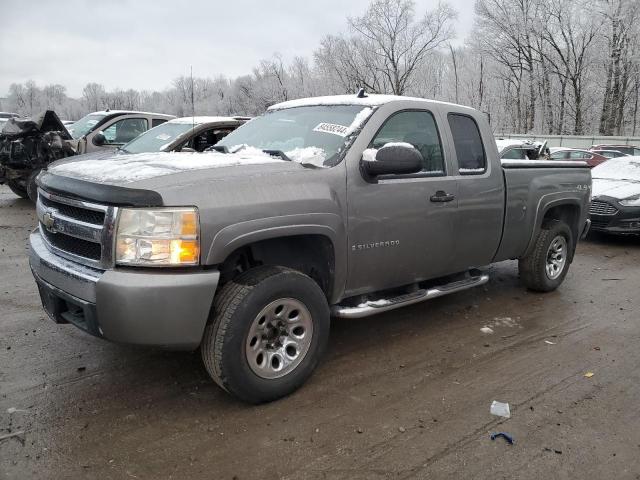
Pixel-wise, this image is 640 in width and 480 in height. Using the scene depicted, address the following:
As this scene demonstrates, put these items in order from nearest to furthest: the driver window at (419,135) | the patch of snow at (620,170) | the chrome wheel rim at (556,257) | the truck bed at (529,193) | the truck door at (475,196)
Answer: the driver window at (419,135), the truck door at (475,196), the truck bed at (529,193), the chrome wheel rim at (556,257), the patch of snow at (620,170)

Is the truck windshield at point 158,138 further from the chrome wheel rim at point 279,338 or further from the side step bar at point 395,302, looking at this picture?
the chrome wheel rim at point 279,338

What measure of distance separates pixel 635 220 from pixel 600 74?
4250 centimetres

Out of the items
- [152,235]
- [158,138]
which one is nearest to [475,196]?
[152,235]

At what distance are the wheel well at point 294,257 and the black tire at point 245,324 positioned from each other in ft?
0.53

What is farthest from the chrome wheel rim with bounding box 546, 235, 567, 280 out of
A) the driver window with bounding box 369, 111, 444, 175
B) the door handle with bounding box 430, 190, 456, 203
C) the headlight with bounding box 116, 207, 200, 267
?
the headlight with bounding box 116, 207, 200, 267

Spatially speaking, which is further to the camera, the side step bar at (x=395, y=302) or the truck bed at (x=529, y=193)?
the truck bed at (x=529, y=193)

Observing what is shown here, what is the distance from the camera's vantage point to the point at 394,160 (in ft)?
11.6

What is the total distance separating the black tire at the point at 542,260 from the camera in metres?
5.64

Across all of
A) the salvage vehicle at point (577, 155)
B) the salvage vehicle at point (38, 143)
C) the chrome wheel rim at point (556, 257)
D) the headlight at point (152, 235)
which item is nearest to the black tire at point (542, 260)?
the chrome wheel rim at point (556, 257)

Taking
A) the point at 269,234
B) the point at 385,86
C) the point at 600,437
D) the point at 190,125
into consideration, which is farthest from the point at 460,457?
the point at 385,86

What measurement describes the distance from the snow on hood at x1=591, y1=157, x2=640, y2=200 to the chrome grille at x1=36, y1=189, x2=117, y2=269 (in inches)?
324

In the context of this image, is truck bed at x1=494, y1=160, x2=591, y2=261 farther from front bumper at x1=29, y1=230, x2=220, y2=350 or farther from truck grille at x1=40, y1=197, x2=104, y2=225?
truck grille at x1=40, y1=197, x2=104, y2=225

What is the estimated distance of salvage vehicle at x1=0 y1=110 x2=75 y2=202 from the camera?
10.6m

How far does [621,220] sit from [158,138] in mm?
7613
